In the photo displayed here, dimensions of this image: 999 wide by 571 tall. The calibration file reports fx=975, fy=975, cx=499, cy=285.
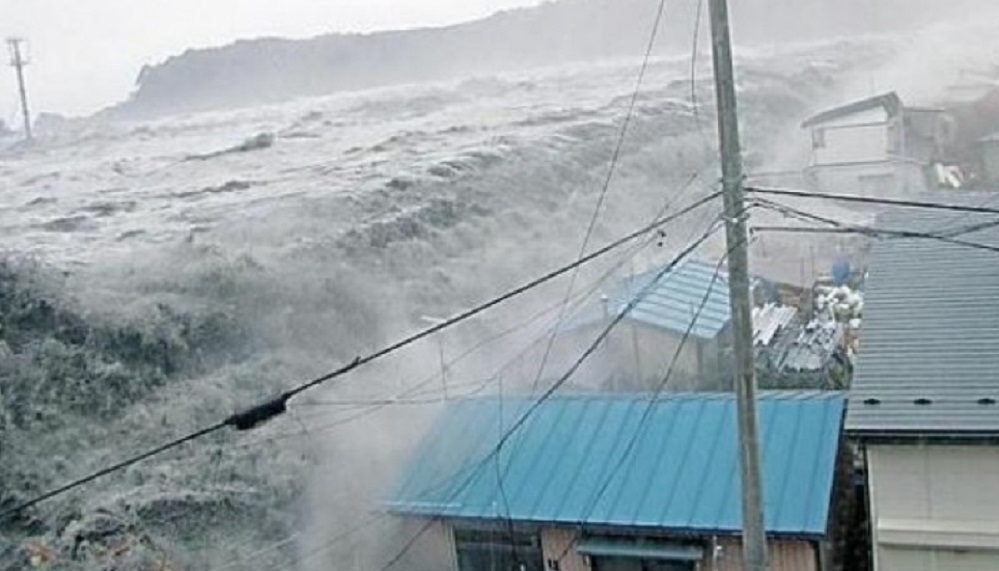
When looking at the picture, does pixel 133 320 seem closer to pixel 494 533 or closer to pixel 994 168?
pixel 494 533

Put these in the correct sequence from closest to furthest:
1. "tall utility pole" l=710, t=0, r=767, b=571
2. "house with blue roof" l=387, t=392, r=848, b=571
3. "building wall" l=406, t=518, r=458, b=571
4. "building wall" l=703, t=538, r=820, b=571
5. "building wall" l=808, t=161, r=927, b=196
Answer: "tall utility pole" l=710, t=0, r=767, b=571 → "building wall" l=703, t=538, r=820, b=571 → "house with blue roof" l=387, t=392, r=848, b=571 → "building wall" l=406, t=518, r=458, b=571 → "building wall" l=808, t=161, r=927, b=196

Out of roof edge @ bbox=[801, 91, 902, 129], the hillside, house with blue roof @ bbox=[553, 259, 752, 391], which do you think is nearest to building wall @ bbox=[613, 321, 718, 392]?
house with blue roof @ bbox=[553, 259, 752, 391]

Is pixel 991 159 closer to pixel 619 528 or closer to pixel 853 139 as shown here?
pixel 853 139

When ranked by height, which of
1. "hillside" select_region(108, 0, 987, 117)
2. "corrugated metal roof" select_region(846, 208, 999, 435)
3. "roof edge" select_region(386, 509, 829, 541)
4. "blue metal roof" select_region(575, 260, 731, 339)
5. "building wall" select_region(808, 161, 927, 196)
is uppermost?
"hillside" select_region(108, 0, 987, 117)

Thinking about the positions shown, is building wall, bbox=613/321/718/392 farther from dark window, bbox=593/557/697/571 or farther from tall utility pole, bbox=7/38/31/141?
tall utility pole, bbox=7/38/31/141

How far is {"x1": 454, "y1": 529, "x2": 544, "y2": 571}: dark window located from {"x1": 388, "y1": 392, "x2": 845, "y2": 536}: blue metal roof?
0.24 metres

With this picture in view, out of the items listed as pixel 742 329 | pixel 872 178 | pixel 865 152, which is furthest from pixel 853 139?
pixel 742 329

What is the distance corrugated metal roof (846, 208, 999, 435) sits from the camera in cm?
602

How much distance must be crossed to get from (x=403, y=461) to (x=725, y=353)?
4.79 m

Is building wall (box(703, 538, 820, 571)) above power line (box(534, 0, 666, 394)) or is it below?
below

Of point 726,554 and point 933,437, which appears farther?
point 726,554

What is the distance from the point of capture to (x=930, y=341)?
21.9ft

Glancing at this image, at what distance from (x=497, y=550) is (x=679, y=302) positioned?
534cm

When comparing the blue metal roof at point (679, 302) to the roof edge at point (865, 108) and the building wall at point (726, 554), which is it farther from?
the roof edge at point (865, 108)
